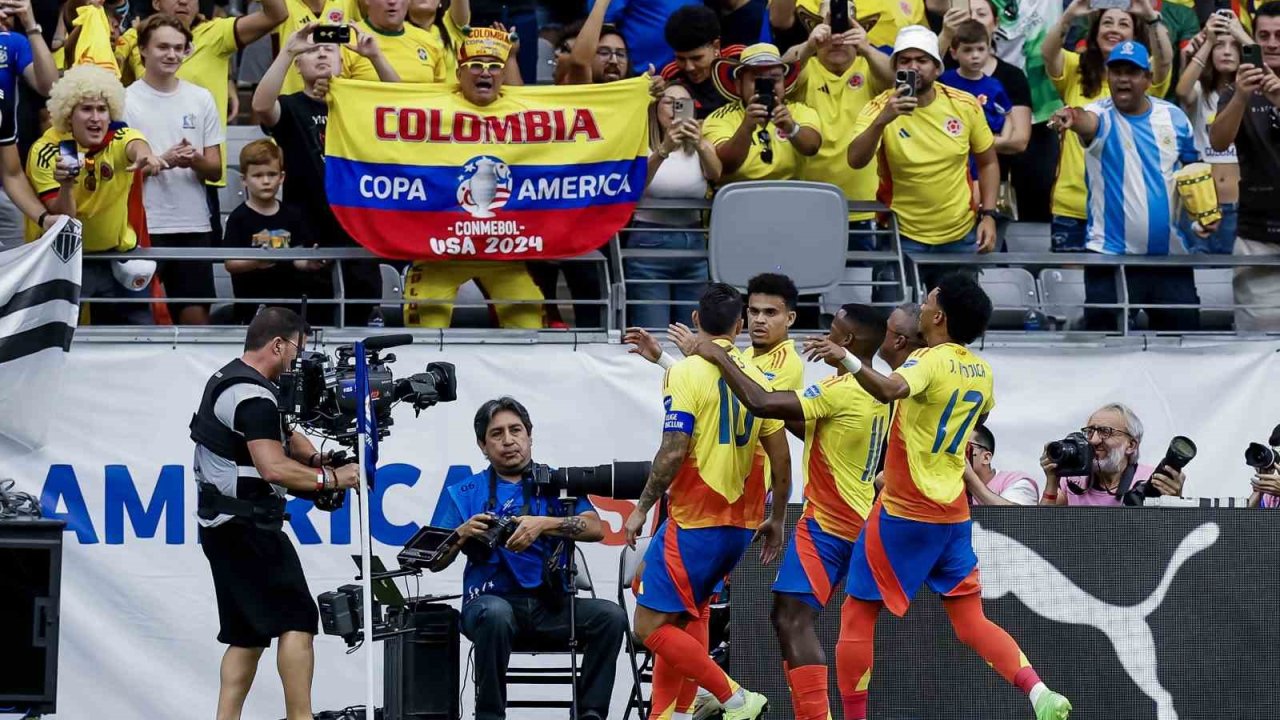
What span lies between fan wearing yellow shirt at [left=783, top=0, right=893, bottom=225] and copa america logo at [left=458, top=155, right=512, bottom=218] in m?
1.92

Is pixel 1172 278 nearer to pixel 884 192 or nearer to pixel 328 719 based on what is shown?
pixel 884 192

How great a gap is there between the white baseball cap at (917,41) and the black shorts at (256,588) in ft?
16.2

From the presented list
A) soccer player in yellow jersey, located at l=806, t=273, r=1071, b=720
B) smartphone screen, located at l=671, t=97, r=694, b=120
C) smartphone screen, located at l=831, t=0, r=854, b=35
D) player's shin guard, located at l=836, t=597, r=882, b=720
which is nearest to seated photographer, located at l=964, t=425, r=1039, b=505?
soccer player in yellow jersey, located at l=806, t=273, r=1071, b=720

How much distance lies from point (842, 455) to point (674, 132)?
272 centimetres

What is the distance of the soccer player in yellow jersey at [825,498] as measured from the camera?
950 centimetres

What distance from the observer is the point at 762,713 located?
9.87 m

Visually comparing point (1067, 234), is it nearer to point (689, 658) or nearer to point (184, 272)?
point (689, 658)

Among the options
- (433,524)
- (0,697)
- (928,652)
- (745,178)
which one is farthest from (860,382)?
(0,697)

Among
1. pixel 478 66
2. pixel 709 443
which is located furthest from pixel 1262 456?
pixel 478 66

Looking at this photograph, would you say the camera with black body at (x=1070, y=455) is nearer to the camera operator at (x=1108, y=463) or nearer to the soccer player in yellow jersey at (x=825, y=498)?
the camera operator at (x=1108, y=463)

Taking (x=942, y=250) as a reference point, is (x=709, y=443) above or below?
below

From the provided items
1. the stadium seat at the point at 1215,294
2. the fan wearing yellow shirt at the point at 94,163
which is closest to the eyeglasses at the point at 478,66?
the fan wearing yellow shirt at the point at 94,163

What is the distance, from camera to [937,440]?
9.43 m

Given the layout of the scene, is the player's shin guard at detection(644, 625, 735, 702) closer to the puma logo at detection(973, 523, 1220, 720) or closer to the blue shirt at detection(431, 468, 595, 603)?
the blue shirt at detection(431, 468, 595, 603)
